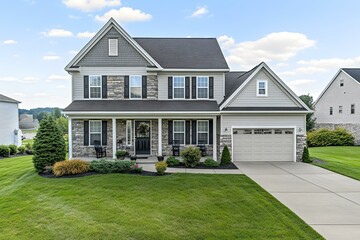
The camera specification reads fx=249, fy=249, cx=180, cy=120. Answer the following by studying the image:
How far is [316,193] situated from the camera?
30.8 ft

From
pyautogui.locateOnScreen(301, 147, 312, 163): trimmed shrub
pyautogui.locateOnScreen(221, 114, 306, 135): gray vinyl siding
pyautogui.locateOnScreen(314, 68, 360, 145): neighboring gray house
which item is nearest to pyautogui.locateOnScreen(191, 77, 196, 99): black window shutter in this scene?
pyautogui.locateOnScreen(221, 114, 306, 135): gray vinyl siding

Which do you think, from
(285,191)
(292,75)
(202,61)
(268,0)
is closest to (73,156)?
(202,61)

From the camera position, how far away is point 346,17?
19.3 m

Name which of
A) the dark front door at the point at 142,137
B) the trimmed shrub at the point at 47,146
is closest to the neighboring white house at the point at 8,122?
the trimmed shrub at the point at 47,146

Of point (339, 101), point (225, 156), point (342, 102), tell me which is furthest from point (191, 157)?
point (339, 101)

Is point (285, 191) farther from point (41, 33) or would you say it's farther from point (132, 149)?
point (41, 33)

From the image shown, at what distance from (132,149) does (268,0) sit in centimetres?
1561

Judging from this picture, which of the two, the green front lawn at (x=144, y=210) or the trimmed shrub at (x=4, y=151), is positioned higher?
the trimmed shrub at (x=4, y=151)

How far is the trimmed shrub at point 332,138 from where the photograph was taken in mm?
28734

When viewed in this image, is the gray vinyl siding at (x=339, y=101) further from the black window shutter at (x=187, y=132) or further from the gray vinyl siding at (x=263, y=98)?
the black window shutter at (x=187, y=132)

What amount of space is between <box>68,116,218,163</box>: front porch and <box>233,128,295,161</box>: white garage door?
2050 mm

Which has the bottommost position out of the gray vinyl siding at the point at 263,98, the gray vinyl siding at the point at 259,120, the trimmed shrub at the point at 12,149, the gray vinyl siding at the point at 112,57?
the trimmed shrub at the point at 12,149

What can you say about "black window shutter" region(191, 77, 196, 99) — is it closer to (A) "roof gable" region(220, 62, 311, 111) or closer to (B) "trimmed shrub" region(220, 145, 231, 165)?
(A) "roof gable" region(220, 62, 311, 111)

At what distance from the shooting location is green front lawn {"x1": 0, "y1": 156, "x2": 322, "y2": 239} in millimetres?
6156
